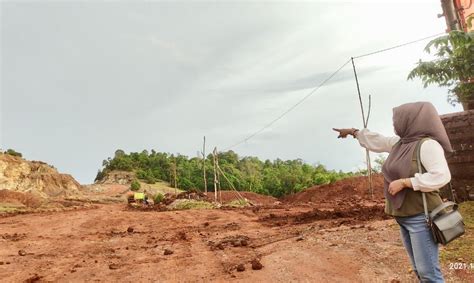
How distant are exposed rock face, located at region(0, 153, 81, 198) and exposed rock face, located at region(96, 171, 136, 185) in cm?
1286

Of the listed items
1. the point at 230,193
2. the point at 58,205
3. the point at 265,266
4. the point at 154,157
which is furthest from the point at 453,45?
the point at 154,157

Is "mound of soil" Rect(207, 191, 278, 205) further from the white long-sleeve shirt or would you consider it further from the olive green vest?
the white long-sleeve shirt

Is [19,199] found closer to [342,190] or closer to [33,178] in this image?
[33,178]

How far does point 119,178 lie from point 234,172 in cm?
1589

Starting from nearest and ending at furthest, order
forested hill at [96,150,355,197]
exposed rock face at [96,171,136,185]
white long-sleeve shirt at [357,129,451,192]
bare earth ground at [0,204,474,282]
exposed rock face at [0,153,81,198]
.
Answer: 1. white long-sleeve shirt at [357,129,451,192]
2. bare earth ground at [0,204,474,282]
3. exposed rock face at [0,153,81,198]
4. forested hill at [96,150,355,197]
5. exposed rock face at [96,171,136,185]

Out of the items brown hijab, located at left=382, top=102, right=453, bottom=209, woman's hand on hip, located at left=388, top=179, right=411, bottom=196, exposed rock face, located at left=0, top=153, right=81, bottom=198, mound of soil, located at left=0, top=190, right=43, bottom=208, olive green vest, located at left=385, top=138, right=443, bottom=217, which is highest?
exposed rock face, located at left=0, top=153, right=81, bottom=198

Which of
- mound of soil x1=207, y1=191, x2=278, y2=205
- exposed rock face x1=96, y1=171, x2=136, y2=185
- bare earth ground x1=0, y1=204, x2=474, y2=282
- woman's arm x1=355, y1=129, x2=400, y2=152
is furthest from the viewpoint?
exposed rock face x1=96, y1=171, x2=136, y2=185

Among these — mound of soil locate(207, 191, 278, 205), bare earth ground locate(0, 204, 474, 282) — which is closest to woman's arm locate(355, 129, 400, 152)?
bare earth ground locate(0, 204, 474, 282)

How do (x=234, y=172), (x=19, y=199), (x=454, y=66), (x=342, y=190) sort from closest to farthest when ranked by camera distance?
(x=454, y=66), (x=19, y=199), (x=342, y=190), (x=234, y=172)

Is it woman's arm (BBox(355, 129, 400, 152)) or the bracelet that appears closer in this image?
the bracelet

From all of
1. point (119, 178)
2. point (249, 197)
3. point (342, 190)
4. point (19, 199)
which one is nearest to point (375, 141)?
point (342, 190)

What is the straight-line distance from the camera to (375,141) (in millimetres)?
3107

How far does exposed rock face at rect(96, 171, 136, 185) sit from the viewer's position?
48062 mm

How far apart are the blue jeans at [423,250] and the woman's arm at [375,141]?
0.66 metres
